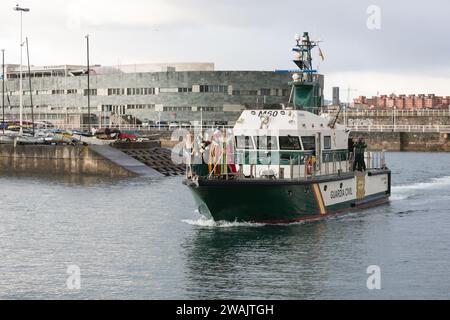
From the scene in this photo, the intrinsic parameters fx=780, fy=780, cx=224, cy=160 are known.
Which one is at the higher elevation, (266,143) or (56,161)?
(266,143)

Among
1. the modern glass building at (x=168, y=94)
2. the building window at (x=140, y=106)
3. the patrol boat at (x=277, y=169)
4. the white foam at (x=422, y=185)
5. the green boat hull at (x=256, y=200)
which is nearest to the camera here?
the green boat hull at (x=256, y=200)

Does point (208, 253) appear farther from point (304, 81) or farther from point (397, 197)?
point (397, 197)

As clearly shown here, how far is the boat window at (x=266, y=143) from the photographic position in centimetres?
4050

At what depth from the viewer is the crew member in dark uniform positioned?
156 ft

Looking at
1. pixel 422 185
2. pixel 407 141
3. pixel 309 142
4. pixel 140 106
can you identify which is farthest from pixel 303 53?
pixel 140 106

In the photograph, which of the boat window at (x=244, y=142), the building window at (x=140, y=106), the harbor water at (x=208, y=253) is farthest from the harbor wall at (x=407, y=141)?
the boat window at (x=244, y=142)

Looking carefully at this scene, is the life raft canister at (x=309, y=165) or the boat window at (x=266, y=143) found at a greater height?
the boat window at (x=266, y=143)

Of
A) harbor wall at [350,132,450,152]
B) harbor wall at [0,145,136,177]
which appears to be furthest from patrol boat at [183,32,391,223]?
harbor wall at [350,132,450,152]

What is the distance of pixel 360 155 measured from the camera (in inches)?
1893

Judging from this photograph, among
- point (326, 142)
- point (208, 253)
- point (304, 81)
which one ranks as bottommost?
point (208, 253)

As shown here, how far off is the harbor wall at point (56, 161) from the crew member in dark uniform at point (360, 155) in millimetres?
33786

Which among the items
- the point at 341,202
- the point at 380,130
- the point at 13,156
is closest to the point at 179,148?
the point at 13,156

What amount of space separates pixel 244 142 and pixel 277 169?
7.66 feet

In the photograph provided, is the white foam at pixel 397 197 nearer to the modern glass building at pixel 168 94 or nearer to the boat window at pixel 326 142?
the boat window at pixel 326 142
